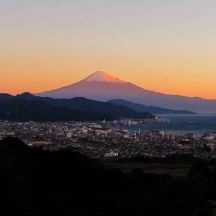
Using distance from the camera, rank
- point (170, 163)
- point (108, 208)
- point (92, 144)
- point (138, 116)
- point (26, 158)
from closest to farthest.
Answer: point (108, 208)
point (26, 158)
point (170, 163)
point (92, 144)
point (138, 116)

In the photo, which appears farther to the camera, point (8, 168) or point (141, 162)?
point (141, 162)

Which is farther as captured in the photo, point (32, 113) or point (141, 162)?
point (32, 113)

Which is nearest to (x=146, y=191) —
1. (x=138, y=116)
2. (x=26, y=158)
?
(x=26, y=158)

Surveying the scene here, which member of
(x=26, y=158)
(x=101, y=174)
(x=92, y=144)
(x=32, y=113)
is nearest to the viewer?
(x=101, y=174)

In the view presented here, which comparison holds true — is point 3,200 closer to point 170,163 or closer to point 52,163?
point 52,163

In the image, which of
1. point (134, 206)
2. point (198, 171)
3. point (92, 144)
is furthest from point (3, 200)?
point (92, 144)

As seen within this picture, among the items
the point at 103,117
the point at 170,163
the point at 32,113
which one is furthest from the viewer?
the point at 103,117

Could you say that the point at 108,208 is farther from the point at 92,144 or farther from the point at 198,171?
the point at 92,144

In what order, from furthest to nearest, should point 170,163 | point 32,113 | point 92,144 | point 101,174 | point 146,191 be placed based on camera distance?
point 32,113
point 92,144
point 170,163
point 101,174
point 146,191
